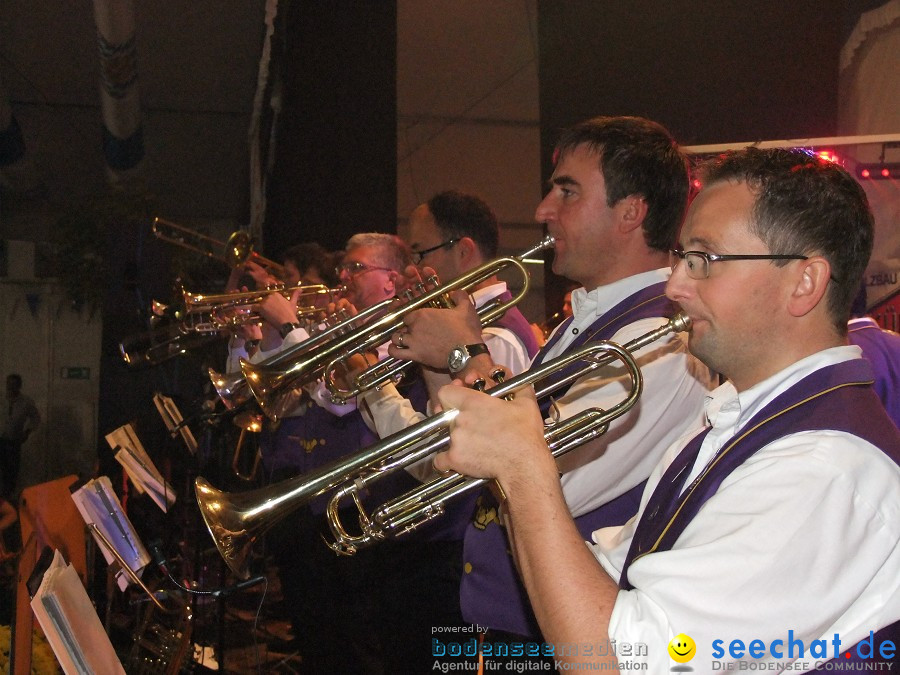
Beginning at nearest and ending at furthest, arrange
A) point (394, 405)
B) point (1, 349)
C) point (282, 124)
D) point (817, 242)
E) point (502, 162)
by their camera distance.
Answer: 1. point (817, 242)
2. point (394, 405)
3. point (282, 124)
4. point (502, 162)
5. point (1, 349)

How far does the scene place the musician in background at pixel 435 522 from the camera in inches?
134

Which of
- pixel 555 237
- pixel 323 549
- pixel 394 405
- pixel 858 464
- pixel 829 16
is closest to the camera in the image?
pixel 858 464

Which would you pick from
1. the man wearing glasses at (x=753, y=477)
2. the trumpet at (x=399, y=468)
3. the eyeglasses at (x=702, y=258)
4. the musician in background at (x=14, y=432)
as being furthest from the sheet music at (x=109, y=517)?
the musician in background at (x=14, y=432)

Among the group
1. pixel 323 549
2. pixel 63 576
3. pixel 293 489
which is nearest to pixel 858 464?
pixel 293 489

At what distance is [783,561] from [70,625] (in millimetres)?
1654

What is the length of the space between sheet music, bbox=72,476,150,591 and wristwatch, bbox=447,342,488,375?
59.1 inches

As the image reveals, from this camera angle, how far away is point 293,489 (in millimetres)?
2102

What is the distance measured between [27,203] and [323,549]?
10599 millimetres

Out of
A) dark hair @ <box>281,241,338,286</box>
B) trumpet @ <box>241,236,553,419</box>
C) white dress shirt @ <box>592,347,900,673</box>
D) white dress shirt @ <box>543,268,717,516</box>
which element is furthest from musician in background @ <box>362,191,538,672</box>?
white dress shirt @ <box>592,347,900,673</box>

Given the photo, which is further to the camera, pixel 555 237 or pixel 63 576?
pixel 555 237

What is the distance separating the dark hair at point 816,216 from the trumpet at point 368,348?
1149mm

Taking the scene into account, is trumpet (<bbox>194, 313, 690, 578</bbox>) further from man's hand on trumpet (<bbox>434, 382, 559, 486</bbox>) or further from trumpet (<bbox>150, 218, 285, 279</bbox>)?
trumpet (<bbox>150, 218, 285, 279</bbox>)

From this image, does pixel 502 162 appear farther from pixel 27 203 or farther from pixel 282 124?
pixel 27 203

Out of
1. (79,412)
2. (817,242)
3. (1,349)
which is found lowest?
(79,412)
